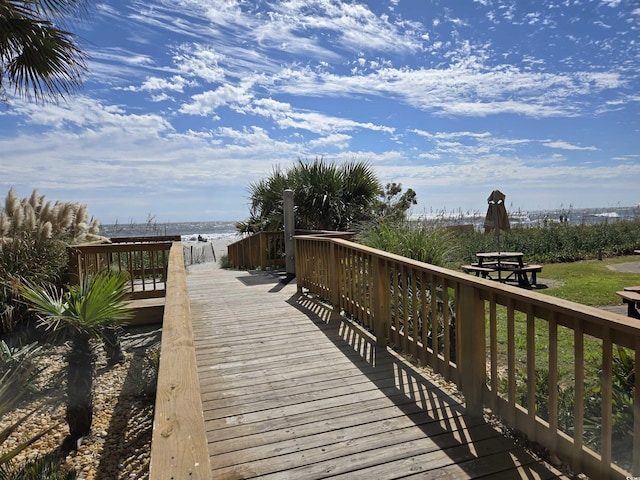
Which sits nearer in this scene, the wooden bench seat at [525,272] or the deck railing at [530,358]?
the deck railing at [530,358]

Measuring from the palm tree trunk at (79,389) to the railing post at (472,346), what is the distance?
3656 mm

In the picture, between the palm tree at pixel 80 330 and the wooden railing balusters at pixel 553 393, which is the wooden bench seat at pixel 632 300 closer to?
the wooden railing balusters at pixel 553 393

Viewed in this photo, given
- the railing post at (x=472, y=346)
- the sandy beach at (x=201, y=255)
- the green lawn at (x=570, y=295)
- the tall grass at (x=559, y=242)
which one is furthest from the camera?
the sandy beach at (x=201, y=255)

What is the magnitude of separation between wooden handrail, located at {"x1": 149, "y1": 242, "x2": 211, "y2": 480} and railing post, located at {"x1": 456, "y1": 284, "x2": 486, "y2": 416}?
1.97 meters

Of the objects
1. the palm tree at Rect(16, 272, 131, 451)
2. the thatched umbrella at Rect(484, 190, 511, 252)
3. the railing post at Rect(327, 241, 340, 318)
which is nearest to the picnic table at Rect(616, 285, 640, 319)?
the railing post at Rect(327, 241, 340, 318)

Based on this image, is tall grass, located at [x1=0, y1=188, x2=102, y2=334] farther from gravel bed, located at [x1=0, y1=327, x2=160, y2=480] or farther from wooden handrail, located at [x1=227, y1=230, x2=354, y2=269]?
wooden handrail, located at [x1=227, y1=230, x2=354, y2=269]

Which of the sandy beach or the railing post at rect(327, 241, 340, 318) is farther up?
the railing post at rect(327, 241, 340, 318)

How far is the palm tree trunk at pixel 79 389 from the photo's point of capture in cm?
426

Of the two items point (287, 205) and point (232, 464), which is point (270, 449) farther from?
point (287, 205)

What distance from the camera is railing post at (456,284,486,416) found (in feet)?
10.1

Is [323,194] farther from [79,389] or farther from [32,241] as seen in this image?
[79,389]

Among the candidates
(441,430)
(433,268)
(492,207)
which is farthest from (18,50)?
(492,207)

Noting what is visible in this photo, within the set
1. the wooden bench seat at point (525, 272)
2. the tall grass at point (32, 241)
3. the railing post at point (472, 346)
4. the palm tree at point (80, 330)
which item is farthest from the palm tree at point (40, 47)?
the wooden bench seat at point (525, 272)

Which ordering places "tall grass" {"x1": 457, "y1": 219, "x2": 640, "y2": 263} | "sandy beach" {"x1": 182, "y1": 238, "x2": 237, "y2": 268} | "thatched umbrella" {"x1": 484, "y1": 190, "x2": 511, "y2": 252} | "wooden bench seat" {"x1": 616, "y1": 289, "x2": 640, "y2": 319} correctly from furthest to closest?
"sandy beach" {"x1": 182, "y1": 238, "x2": 237, "y2": 268} < "tall grass" {"x1": 457, "y1": 219, "x2": 640, "y2": 263} < "thatched umbrella" {"x1": 484, "y1": 190, "x2": 511, "y2": 252} < "wooden bench seat" {"x1": 616, "y1": 289, "x2": 640, "y2": 319}
